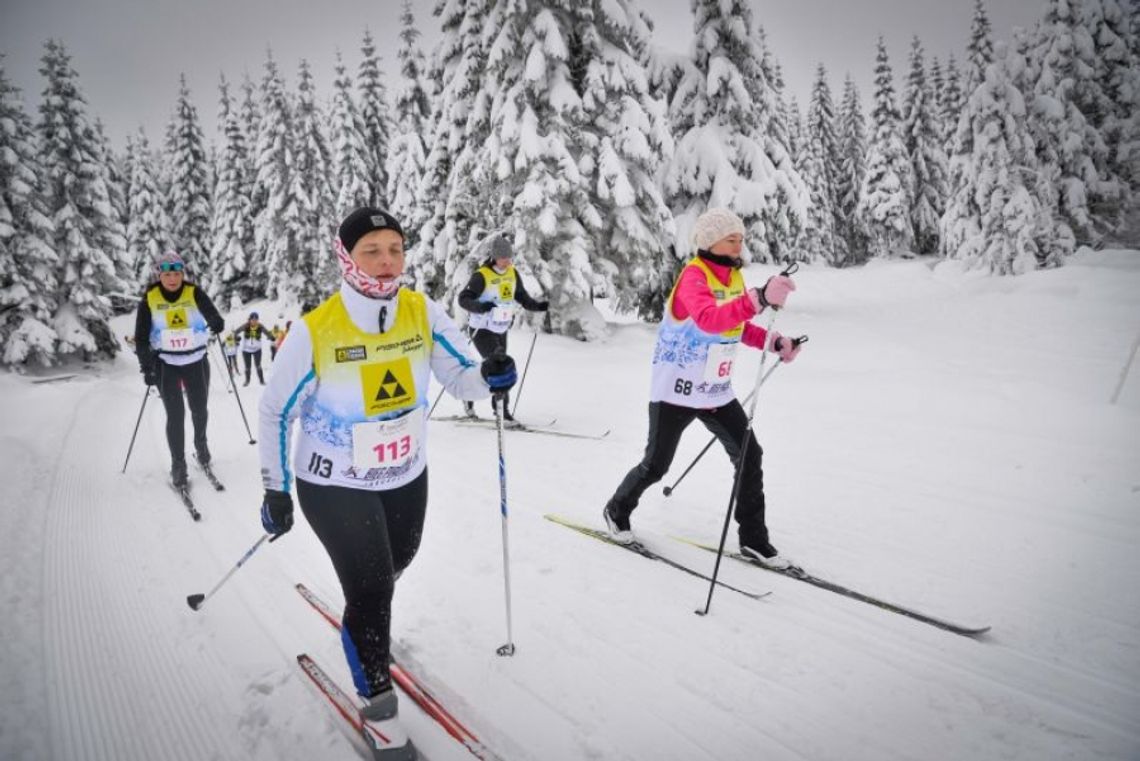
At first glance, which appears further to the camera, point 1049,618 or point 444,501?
point 444,501

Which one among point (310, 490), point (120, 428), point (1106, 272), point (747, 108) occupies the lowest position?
point (120, 428)

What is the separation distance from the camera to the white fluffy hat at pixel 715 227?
3.91m

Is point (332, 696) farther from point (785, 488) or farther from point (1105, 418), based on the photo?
point (1105, 418)

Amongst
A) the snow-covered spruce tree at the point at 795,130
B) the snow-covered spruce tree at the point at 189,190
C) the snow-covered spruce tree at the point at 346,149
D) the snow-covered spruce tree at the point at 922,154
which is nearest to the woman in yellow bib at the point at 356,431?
the snow-covered spruce tree at the point at 346,149

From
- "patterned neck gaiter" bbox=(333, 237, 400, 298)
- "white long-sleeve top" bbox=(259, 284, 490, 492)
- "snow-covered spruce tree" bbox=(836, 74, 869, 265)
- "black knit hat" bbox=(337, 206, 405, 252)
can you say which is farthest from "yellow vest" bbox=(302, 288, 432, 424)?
"snow-covered spruce tree" bbox=(836, 74, 869, 265)

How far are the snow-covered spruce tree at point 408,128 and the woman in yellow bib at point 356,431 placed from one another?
19261 mm

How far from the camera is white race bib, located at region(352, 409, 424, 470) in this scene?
261 cm

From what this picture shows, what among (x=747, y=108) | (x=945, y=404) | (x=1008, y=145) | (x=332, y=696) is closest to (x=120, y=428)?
(x=332, y=696)

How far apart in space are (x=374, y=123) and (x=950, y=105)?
4003 centimetres

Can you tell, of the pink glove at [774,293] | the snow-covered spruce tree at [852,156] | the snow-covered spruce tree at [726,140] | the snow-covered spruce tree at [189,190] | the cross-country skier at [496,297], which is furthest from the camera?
the snow-covered spruce tree at [852,156]

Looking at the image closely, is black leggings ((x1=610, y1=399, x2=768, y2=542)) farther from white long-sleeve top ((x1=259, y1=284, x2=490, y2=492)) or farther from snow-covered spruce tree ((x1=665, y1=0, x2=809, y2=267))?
snow-covered spruce tree ((x1=665, y1=0, x2=809, y2=267))

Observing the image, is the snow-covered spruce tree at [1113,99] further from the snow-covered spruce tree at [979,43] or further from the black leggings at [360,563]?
the black leggings at [360,563]

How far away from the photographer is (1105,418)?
275 inches

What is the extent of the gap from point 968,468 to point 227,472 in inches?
349
